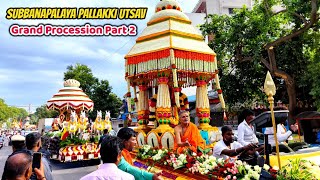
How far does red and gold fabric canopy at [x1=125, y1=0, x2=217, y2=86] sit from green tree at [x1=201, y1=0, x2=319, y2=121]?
30.2ft

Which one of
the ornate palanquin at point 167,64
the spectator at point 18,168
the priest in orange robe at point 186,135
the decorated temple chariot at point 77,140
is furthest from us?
the decorated temple chariot at point 77,140

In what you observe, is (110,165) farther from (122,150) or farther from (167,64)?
Result: (167,64)

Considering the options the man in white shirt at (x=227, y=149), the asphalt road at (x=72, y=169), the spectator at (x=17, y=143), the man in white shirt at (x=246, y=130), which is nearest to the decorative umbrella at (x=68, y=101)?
the asphalt road at (x=72, y=169)

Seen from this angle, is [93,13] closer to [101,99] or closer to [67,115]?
[67,115]

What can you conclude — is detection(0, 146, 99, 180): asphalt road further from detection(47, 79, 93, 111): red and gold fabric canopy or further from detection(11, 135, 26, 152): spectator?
detection(11, 135, 26, 152): spectator

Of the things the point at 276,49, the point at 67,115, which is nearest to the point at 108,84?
the point at 67,115

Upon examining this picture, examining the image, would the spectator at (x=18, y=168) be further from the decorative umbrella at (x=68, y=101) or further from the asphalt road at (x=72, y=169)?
the decorative umbrella at (x=68, y=101)

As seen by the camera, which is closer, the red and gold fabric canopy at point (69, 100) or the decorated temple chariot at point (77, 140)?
the decorated temple chariot at point (77, 140)

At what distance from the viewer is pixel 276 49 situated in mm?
17906

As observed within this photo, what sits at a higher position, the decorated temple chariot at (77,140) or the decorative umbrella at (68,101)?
the decorative umbrella at (68,101)

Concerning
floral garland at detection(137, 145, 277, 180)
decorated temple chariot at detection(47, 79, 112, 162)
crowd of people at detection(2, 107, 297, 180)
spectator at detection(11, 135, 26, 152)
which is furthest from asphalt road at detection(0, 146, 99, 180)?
spectator at detection(11, 135, 26, 152)

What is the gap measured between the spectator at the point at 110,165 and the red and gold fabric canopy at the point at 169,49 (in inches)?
170

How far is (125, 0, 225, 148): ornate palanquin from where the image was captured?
6891mm

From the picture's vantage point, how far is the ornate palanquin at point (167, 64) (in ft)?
22.6
